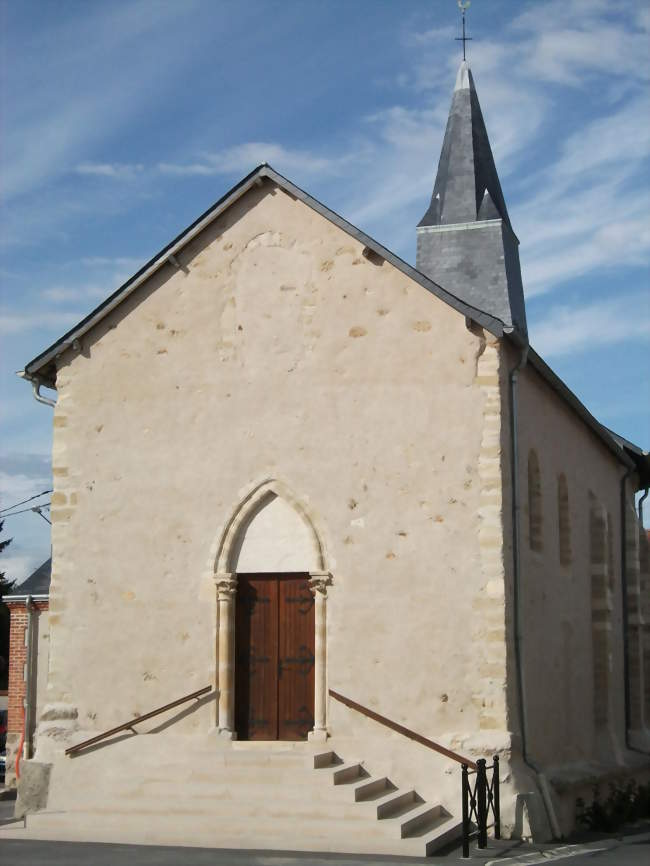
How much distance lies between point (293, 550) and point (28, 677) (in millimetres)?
11115

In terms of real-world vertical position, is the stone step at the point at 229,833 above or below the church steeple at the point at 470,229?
below

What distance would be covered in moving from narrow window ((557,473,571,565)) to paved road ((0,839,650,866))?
18.5 ft

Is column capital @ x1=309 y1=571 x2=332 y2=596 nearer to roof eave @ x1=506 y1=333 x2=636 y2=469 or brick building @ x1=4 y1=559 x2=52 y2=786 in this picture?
roof eave @ x1=506 y1=333 x2=636 y2=469

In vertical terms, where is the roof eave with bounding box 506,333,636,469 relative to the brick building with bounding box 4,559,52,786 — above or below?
above

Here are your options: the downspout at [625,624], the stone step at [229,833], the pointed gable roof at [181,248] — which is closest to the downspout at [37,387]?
the pointed gable roof at [181,248]

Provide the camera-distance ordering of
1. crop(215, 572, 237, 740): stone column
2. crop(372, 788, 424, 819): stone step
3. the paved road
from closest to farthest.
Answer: the paved road < crop(372, 788, 424, 819): stone step < crop(215, 572, 237, 740): stone column

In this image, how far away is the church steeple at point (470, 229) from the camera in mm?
19406

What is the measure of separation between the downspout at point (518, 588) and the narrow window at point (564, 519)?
324cm

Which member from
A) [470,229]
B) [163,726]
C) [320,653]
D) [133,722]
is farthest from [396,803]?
[470,229]

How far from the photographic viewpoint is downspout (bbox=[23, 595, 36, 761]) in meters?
24.1

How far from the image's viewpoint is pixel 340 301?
15602mm

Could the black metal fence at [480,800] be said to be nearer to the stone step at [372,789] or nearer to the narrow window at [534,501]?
the stone step at [372,789]

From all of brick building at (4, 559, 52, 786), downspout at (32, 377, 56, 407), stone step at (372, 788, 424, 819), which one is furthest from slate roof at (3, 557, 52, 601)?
stone step at (372, 788, 424, 819)

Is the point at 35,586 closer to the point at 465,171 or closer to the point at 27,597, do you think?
the point at 27,597
